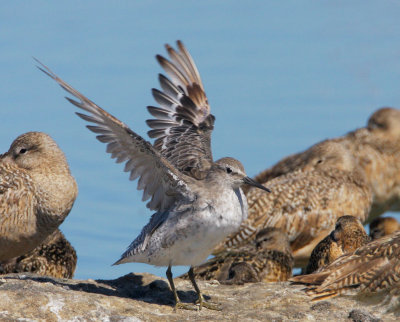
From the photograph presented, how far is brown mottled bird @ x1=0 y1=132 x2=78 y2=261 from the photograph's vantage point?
7953mm

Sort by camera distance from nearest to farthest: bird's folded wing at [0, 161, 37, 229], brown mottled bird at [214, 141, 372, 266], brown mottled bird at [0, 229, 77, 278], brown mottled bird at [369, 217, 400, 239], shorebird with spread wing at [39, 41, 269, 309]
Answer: shorebird with spread wing at [39, 41, 269, 309] < bird's folded wing at [0, 161, 37, 229] < brown mottled bird at [0, 229, 77, 278] < brown mottled bird at [214, 141, 372, 266] < brown mottled bird at [369, 217, 400, 239]

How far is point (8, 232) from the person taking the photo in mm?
7934

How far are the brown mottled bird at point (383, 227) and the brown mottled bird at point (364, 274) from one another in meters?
4.94

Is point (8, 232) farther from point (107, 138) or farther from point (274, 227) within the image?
point (274, 227)

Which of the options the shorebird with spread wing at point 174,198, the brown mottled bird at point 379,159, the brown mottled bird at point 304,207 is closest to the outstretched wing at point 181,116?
the shorebird with spread wing at point 174,198

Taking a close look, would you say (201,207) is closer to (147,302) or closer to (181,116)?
(147,302)

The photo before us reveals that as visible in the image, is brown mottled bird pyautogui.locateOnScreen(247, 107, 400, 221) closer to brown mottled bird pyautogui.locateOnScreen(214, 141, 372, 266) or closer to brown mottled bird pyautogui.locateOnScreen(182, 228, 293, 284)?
brown mottled bird pyautogui.locateOnScreen(214, 141, 372, 266)

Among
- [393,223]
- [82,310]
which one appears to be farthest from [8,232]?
[393,223]

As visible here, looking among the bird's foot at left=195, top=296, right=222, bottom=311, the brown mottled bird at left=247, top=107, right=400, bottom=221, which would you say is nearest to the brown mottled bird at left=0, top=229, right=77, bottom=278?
the bird's foot at left=195, top=296, right=222, bottom=311

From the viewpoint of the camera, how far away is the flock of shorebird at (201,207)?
6602 millimetres

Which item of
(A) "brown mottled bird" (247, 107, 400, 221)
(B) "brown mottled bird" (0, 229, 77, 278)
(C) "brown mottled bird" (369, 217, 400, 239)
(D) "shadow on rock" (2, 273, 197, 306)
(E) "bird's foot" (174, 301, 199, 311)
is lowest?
(E) "bird's foot" (174, 301, 199, 311)

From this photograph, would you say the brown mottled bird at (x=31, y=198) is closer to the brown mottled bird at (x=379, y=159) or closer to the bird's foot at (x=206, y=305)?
the bird's foot at (x=206, y=305)

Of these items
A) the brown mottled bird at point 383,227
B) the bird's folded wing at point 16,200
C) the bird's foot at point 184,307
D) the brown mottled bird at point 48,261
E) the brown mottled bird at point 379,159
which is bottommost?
the bird's foot at point 184,307

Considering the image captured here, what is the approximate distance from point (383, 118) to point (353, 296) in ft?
25.8
